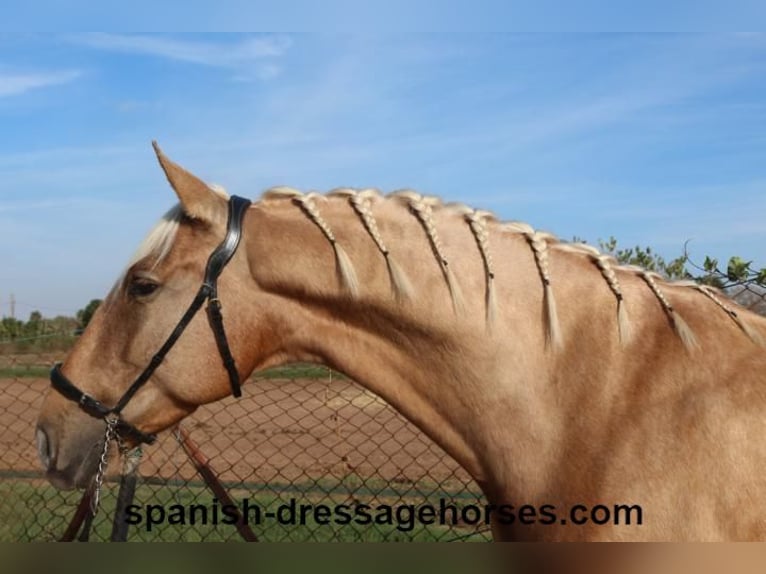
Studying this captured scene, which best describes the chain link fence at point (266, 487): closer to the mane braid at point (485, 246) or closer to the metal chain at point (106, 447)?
the metal chain at point (106, 447)

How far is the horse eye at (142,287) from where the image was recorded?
2871 mm

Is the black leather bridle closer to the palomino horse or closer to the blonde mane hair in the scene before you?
the palomino horse

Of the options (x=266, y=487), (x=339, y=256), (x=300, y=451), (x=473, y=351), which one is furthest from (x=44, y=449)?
(x=300, y=451)

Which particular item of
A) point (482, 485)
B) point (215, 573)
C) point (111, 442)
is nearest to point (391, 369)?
point (482, 485)

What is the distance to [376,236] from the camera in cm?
281

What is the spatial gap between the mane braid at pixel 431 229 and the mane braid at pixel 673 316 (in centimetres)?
75

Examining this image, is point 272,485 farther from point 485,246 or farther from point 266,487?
point 485,246

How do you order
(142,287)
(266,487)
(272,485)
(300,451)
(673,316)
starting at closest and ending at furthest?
(673,316) → (142,287) → (266,487) → (272,485) → (300,451)

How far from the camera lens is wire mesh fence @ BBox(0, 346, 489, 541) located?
4.69 meters

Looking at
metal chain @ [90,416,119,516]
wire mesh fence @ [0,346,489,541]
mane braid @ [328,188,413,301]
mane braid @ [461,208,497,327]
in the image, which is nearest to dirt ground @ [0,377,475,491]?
wire mesh fence @ [0,346,489,541]

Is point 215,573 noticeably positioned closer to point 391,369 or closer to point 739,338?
point 391,369

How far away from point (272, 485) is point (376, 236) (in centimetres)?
557

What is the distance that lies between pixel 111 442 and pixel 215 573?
78 cm

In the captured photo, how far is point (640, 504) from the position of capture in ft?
7.82
